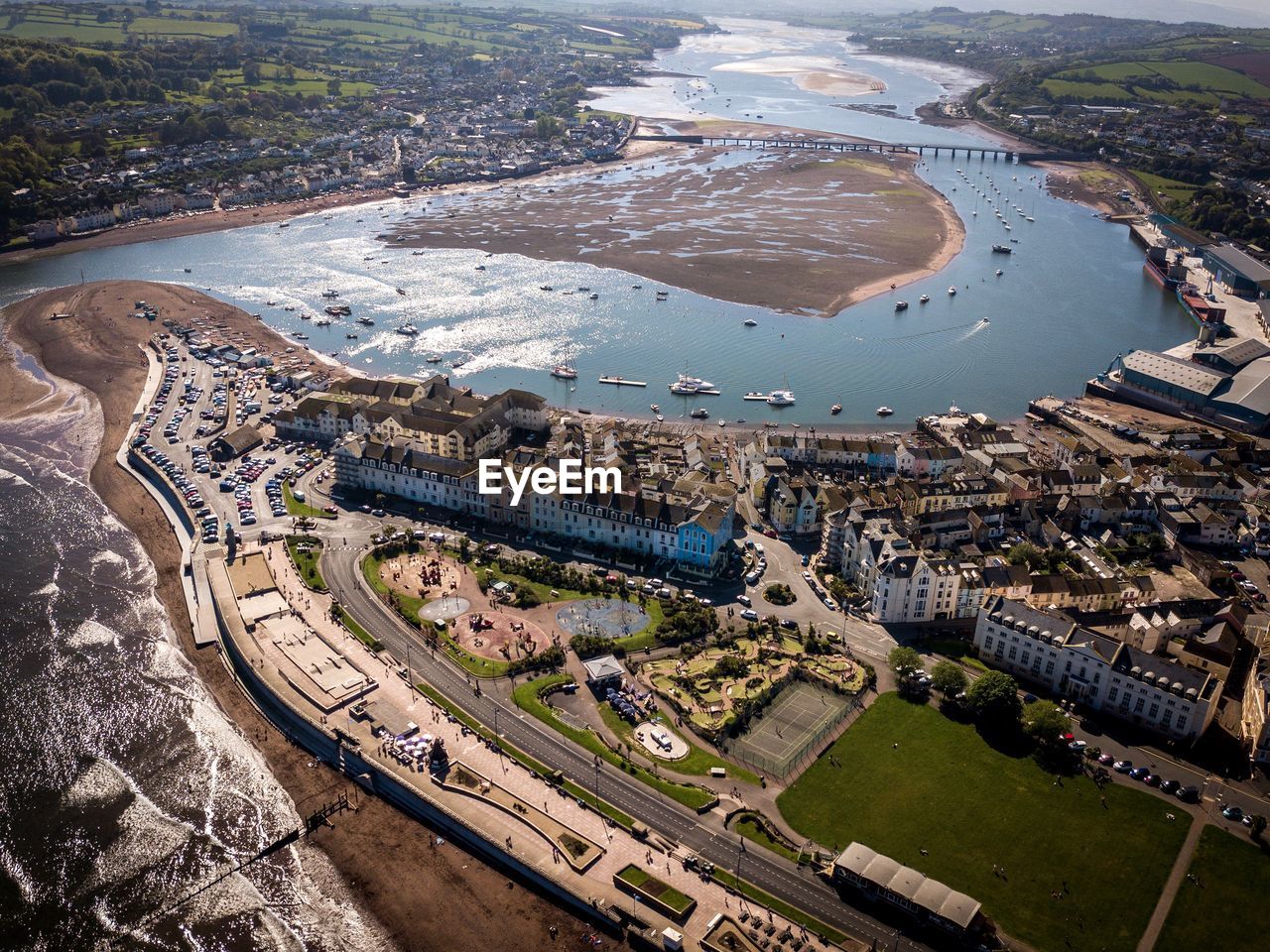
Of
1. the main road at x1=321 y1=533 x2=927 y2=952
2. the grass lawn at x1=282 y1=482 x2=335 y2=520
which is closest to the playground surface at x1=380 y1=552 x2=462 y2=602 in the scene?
the main road at x1=321 y1=533 x2=927 y2=952

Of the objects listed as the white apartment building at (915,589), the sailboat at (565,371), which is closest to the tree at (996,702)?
the white apartment building at (915,589)

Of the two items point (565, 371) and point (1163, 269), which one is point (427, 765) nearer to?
point (565, 371)

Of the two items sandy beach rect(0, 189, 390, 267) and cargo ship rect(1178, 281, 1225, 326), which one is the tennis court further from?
sandy beach rect(0, 189, 390, 267)

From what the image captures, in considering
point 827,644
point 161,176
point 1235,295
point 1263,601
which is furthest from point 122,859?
point 161,176

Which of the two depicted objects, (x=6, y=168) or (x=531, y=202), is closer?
(x=6, y=168)

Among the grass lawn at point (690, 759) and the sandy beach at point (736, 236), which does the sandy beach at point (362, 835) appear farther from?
the sandy beach at point (736, 236)

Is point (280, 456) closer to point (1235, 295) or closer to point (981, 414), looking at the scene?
point (981, 414)
